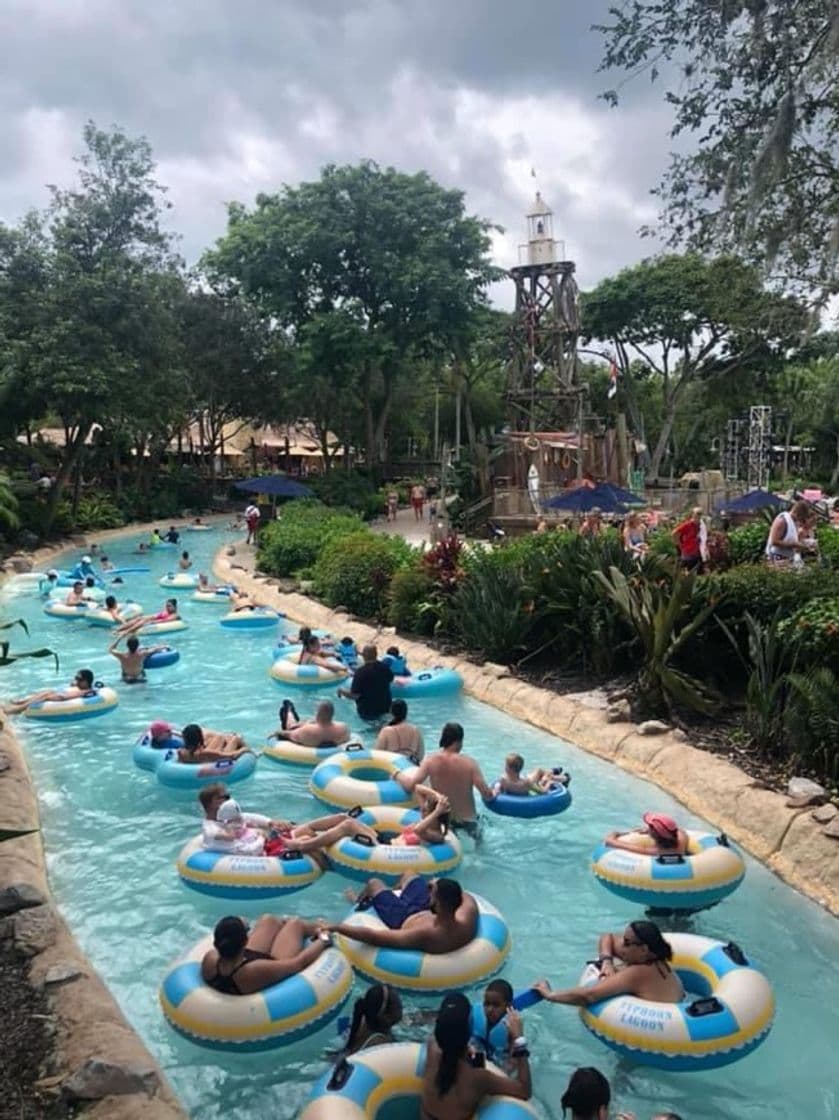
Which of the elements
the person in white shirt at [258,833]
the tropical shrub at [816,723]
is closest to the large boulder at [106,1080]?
the person in white shirt at [258,833]

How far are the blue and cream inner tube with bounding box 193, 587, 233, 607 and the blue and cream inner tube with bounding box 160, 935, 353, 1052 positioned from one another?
14.8 meters

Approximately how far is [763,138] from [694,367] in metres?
30.5

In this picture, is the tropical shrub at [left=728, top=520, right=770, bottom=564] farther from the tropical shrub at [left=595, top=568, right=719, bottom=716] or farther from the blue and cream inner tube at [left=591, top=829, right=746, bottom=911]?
the blue and cream inner tube at [left=591, top=829, right=746, bottom=911]

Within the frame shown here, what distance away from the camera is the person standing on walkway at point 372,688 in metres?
10.8

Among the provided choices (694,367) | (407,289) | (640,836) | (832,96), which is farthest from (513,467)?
(640,836)

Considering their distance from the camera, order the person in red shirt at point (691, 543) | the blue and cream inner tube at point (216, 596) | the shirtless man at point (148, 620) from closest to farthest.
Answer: the person in red shirt at point (691, 543)
the shirtless man at point (148, 620)
the blue and cream inner tube at point (216, 596)

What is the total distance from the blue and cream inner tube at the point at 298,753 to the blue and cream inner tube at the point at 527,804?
2029 millimetres

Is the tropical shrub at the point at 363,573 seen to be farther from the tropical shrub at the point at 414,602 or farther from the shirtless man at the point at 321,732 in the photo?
the shirtless man at the point at 321,732

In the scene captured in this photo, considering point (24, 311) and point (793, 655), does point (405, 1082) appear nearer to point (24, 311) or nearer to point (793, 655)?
point (793, 655)

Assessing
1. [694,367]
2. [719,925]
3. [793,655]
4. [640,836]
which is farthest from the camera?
[694,367]

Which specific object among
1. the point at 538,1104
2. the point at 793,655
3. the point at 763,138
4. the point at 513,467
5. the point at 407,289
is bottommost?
the point at 538,1104

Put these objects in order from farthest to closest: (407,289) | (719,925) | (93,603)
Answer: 1. (407,289)
2. (93,603)
3. (719,925)

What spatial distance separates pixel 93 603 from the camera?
1811 cm

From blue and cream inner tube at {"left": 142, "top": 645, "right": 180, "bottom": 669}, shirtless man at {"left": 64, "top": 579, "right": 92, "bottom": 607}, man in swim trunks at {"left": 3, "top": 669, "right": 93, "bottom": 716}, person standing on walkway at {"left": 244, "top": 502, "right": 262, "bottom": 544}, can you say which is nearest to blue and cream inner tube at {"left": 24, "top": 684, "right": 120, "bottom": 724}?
man in swim trunks at {"left": 3, "top": 669, "right": 93, "bottom": 716}
